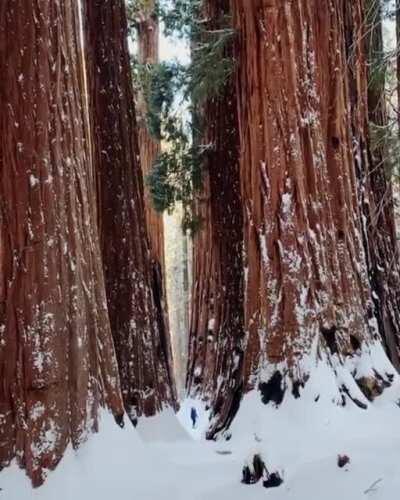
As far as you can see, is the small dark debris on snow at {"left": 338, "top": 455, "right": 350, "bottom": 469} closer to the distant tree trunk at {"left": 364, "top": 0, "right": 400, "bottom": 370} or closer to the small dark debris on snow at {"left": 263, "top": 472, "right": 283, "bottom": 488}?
the small dark debris on snow at {"left": 263, "top": 472, "right": 283, "bottom": 488}

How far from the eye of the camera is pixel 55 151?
3.57 meters

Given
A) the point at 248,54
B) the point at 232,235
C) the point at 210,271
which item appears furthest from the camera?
the point at 210,271

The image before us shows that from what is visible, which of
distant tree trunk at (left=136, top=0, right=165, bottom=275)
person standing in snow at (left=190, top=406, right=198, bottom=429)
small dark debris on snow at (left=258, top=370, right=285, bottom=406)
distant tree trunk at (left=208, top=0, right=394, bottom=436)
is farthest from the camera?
distant tree trunk at (left=136, top=0, right=165, bottom=275)

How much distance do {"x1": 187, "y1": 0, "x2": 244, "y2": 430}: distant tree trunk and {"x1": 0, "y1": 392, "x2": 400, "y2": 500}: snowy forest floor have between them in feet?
9.47

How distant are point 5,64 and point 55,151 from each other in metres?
0.52

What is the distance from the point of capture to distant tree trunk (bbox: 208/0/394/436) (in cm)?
421

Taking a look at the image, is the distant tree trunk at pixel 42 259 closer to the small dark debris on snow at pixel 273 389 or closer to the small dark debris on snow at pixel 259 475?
the small dark debris on snow at pixel 259 475

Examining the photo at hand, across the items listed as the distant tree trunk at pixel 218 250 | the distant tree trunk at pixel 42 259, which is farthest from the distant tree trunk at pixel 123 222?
the distant tree trunk at pixel 42 259

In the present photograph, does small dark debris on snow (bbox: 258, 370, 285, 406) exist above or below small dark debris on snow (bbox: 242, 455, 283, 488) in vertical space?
above

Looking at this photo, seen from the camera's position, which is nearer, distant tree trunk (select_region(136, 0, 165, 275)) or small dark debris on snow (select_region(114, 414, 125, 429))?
small dark debris on snow (select_region(114, 414, 125, 429))

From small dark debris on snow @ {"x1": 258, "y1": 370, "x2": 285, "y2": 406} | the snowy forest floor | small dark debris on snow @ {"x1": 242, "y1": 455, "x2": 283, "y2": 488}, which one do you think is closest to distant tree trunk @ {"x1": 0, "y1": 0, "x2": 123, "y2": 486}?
the snowy forest floor

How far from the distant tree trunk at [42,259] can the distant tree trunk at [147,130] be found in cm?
802

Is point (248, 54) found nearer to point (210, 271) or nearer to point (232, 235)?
point (232, 235)

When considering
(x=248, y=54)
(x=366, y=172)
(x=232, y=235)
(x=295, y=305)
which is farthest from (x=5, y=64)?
(x=232, y=235)
